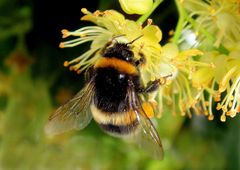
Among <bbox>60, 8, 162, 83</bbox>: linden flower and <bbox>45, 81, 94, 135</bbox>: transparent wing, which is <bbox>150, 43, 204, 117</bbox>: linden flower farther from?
<bbox>45, 81, 94, 135</bbox>: transparent wing

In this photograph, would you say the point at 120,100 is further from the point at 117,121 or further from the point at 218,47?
the point at 218,47

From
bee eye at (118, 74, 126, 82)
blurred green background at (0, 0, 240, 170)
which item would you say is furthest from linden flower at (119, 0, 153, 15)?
blurred green background at (0, 0, 240, 170)

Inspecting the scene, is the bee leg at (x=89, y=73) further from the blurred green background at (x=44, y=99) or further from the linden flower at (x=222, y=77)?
the blurred green background at (x=44, y=99)

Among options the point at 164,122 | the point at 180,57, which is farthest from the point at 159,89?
the point at 164,122

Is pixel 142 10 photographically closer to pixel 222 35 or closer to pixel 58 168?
pixel 222 35

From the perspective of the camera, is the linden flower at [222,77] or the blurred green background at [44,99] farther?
the blurred green background at [44,99]

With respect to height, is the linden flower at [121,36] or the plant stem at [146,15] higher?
the plant stem at [146,15]

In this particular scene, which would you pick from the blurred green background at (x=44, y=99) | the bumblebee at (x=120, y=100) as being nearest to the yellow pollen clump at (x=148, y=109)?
the bumblebee at (x=120, y=100)
